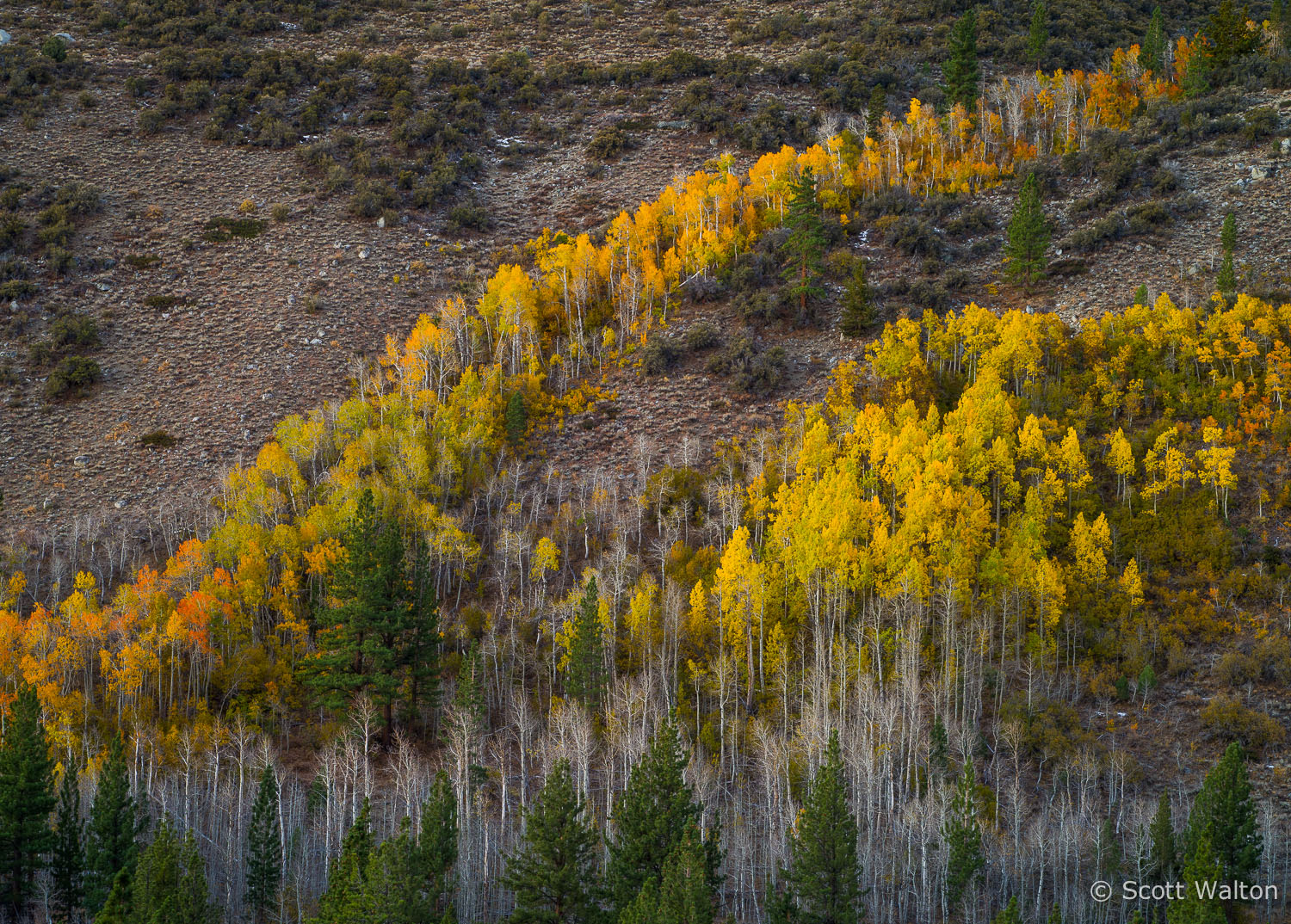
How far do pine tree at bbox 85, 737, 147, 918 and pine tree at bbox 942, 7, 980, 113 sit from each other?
87177mm

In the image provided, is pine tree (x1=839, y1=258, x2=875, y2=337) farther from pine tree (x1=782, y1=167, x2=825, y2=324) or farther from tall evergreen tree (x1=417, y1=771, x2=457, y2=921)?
tall evergreen tree (x1=417, y1=771, x2=457, y2=921)

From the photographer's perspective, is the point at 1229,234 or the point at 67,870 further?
the point at 1229,234

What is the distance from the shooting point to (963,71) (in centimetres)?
9731

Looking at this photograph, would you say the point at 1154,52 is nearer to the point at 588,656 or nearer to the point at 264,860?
the point at 588,656

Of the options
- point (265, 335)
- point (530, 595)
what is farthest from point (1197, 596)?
point (265, 335)

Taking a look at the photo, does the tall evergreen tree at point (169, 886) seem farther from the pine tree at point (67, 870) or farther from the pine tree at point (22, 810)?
the pine tree at point (22, 810)

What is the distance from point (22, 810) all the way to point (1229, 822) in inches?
1679

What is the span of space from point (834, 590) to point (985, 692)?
8.73 meters

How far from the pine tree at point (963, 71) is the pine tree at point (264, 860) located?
83931mm

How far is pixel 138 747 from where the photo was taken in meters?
47.0

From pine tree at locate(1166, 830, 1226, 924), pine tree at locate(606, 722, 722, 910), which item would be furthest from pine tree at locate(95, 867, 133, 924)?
pine tree at locate(1166, 830, 1226, 924)

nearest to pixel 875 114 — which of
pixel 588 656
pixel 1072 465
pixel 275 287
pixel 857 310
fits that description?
pixel 857 310

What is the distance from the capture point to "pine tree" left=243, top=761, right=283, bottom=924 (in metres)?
38.7

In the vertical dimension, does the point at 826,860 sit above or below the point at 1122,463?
below
